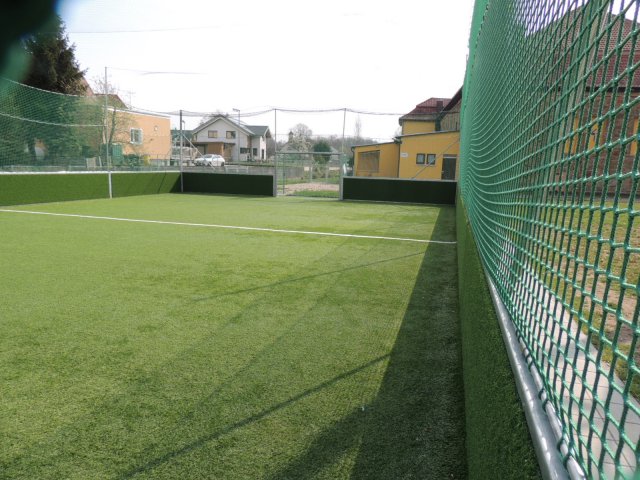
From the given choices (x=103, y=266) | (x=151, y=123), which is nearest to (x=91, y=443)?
(x=103, y=266)

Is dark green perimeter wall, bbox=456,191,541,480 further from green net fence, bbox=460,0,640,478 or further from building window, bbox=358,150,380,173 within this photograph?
building window, bbox=358,150,380,173

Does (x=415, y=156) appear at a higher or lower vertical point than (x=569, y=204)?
higher

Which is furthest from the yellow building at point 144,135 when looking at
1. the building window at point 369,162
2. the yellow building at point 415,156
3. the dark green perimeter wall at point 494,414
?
the dark green perimeter wall at point 494,414

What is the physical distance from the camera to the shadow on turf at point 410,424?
1792mm

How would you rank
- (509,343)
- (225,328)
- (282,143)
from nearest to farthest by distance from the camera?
1. (509,343)
2. (225,328)
3. (282,143)

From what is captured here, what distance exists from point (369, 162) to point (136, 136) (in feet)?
32.9

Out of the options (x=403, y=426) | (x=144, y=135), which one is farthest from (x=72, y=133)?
(x=403, y=426)

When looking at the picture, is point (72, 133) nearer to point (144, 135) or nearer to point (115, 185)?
point (115, 185)

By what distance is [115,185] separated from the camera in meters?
14.1

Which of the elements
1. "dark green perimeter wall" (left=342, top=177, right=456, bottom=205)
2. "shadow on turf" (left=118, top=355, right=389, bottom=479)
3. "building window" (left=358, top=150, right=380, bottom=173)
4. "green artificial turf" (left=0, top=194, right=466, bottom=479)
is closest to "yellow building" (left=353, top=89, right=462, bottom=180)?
"building window" (left=358, top=150, right=380, bottom=173)

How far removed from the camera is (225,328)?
3262 mm

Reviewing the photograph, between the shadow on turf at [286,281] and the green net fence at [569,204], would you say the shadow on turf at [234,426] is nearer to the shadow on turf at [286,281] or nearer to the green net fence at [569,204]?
the green net fence at [569,204]

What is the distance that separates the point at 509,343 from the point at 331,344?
179 centimetres

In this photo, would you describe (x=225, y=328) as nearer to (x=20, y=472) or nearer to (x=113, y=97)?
(x=20, y=472)
